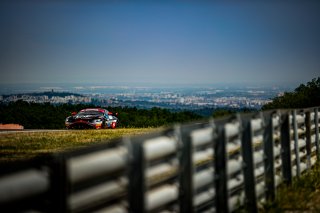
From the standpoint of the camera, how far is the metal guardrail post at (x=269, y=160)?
7211 mm

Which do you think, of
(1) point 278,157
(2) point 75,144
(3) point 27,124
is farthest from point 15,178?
(3) point 27,124

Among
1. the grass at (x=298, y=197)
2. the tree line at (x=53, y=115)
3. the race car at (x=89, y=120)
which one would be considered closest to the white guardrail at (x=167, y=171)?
the grass at (x=298, y=197)

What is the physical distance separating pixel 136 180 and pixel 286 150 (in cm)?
494

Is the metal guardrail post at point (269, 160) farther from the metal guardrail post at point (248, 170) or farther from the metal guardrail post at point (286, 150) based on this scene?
the metal guardrail post at point (286, 150)

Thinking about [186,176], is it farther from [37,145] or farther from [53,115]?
[53,115]

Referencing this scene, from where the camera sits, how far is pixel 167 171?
5.48 m

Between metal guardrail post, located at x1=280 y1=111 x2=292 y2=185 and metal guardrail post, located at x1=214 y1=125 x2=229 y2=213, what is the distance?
2830 mm

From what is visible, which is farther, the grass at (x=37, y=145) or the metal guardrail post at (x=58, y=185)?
the grass at (x=37, y=145)

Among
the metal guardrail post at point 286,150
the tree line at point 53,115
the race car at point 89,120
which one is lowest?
the tree line at point 53,115

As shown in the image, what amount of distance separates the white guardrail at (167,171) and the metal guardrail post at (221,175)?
0.5 inches

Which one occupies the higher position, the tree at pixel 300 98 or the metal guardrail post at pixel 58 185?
the metal guardrail post at pixel 58 185

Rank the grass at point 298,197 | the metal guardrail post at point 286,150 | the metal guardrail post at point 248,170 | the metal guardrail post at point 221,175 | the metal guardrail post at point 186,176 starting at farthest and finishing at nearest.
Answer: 1. the metal guardrail post at point 286,150
2. the grass at point 298,197
3. the metal guardrail post at point 248,170
4. the metal guardrail post at point 221,175
5. the metal guardrail post at point 186,176

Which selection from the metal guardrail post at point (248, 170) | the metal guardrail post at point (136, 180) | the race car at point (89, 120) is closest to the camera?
the metal guardrail post at point (136, 180)

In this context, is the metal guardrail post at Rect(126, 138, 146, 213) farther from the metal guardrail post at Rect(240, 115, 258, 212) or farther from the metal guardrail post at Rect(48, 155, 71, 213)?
the metal guardrail post at Rect(240, 115, 258, 212)
